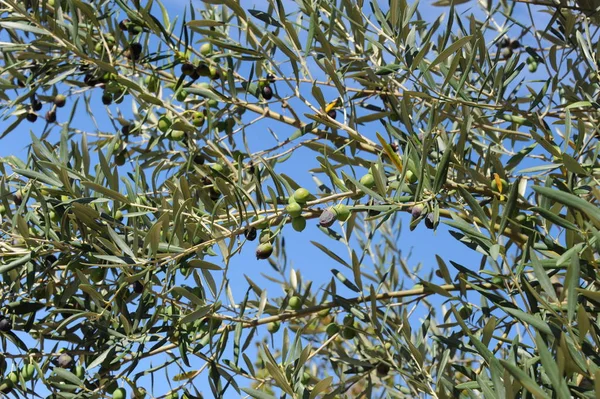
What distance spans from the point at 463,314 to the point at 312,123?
0.82m

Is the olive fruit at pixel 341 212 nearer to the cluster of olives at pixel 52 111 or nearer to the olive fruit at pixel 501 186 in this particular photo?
the olive fruit at pixel 501 186

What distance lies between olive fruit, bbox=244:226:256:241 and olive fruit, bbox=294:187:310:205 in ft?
0.46

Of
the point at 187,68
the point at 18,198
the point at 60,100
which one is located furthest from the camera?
the point at 60,100

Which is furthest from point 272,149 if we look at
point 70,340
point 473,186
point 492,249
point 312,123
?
point 492,249

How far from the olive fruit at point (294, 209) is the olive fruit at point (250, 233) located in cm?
11

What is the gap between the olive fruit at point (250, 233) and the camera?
1.93 metres

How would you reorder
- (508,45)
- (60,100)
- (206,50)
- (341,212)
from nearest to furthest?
1. (341,212)
2. (206,50)
3. (60,100)
4. (508,45)

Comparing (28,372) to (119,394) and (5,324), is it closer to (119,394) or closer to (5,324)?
(5,324)

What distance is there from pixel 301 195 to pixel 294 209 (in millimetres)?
43

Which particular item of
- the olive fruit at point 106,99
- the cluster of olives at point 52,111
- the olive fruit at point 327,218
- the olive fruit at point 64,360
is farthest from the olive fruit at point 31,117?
the olive fruit at point 327,218

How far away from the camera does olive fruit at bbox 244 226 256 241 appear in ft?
6.35

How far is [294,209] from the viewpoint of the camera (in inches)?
75.2

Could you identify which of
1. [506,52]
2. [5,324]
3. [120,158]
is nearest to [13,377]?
[5,324]

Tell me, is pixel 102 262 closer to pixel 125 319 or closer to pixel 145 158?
pixel 125 319
